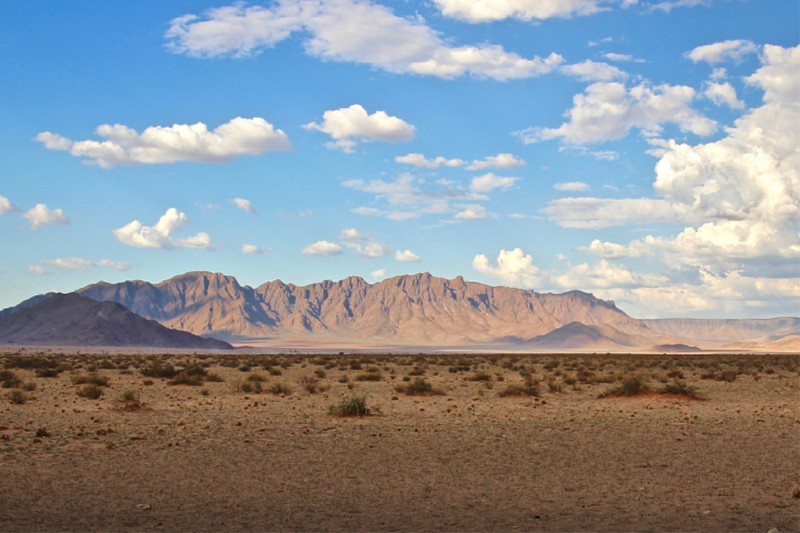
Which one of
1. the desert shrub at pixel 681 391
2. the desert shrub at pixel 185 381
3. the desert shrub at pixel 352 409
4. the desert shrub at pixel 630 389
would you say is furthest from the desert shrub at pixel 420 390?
the desert shrub at pixel 185 381

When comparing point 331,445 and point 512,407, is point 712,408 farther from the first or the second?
point 331,445

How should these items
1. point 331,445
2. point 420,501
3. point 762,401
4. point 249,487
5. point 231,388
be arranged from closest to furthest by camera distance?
point 420,501 → point 249,487 → point 331,445 → point 762,401 → point 231,388

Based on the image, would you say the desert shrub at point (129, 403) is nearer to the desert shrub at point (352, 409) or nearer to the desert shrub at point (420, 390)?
the desert shrub at point (352, 409)

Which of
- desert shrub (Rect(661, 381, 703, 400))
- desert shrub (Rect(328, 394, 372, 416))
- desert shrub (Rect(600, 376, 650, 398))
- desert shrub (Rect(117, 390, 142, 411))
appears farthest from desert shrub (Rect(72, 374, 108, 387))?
desert shrub (Rect(661, 381, 703, 400))

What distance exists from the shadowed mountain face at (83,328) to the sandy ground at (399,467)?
146m

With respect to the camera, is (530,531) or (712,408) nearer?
(530,531)

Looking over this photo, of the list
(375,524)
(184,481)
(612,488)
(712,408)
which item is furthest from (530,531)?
(712,408)

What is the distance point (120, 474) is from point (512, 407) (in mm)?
14230

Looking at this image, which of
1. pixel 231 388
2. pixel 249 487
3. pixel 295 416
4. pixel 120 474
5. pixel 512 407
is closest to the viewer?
pixel 249 487

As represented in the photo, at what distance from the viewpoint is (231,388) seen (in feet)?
101

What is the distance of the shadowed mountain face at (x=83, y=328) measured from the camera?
516 ft

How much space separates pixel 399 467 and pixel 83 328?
164 meters

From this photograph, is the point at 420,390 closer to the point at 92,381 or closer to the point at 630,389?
the point at 630,389

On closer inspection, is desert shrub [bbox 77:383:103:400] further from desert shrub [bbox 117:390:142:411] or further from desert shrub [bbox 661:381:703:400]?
desert shrub [bbox 661:381:703:400]
